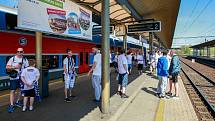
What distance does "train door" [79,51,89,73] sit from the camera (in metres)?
18.5

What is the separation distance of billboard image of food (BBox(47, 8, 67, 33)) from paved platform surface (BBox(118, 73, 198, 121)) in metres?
3.34

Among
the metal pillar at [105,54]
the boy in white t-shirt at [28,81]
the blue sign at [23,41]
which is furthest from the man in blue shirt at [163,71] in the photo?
the blue sign at [23,41]

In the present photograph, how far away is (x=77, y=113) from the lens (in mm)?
7152

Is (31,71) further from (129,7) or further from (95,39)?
(95,39)

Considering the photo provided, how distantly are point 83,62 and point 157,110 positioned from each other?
11.3 meters

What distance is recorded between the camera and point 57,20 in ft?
28.5

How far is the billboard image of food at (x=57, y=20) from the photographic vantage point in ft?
27.4

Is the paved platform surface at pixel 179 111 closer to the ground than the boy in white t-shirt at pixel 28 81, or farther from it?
closer to the ground

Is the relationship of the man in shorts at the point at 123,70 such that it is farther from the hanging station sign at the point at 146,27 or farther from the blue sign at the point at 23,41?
the hanging station sign at the point at 146,27

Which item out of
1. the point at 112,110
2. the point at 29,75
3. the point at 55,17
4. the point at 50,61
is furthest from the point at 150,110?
the point at 50,61

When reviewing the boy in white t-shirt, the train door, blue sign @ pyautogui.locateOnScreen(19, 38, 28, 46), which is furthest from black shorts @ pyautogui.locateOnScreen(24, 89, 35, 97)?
the train door

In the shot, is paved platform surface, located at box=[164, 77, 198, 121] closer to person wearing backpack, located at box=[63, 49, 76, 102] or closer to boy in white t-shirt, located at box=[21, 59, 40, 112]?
person wearing backpack, located at box=[63, 49, 76, 102]

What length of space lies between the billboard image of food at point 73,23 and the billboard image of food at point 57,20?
1.00 feet

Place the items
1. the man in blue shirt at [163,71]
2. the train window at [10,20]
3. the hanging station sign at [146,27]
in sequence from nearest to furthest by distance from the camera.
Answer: the train window at [10,20], the man in blue shirt at [163,71], the hanging station sign at [146,27]
